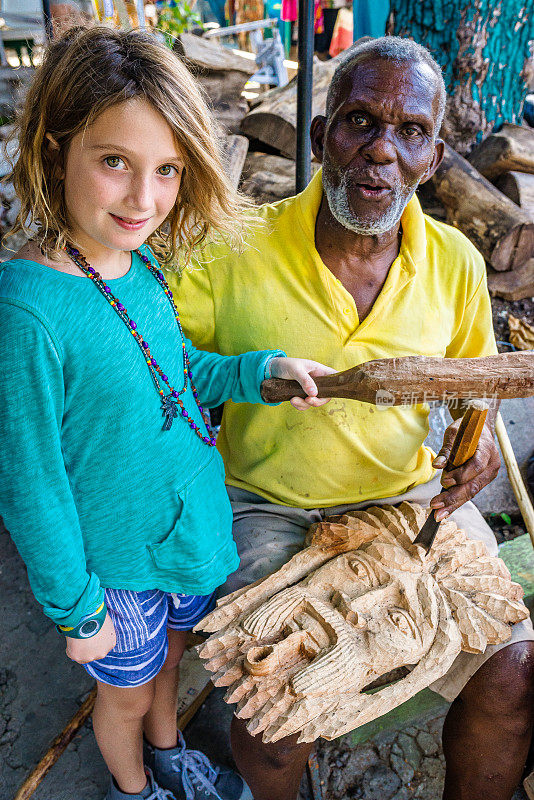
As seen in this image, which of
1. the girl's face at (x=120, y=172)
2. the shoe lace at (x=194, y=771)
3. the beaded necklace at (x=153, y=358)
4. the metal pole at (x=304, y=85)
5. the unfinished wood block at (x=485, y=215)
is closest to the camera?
the girl's face at (x=120, y=172)

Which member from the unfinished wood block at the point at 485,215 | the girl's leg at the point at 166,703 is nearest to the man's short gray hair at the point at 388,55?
the girl's leg at the point at 166,703

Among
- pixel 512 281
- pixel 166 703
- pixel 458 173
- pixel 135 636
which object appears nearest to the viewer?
pixel 135 636

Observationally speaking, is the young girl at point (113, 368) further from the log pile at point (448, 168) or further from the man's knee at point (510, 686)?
the log pile at point (448, 168)

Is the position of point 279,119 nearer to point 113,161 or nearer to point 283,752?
point 113,161

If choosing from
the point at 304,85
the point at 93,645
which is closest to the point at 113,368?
the point at 93,645

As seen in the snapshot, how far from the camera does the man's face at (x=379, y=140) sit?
1.55 m

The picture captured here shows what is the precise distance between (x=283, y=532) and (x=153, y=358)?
0.72 meters

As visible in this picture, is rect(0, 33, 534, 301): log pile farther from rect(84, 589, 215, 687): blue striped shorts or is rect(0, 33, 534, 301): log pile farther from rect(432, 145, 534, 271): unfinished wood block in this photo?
rect(84, 589, 215, 687): blue striped shorts

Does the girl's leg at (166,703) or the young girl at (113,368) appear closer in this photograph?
the young girl at (113,368)

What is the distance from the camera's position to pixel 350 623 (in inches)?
55.2

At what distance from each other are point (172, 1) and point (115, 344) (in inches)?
255

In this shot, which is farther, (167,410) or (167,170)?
(167,410)

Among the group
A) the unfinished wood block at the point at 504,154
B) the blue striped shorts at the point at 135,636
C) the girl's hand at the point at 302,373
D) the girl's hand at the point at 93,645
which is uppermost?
the girl's hand at the point at 302,373

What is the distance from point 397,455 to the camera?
1773mm
